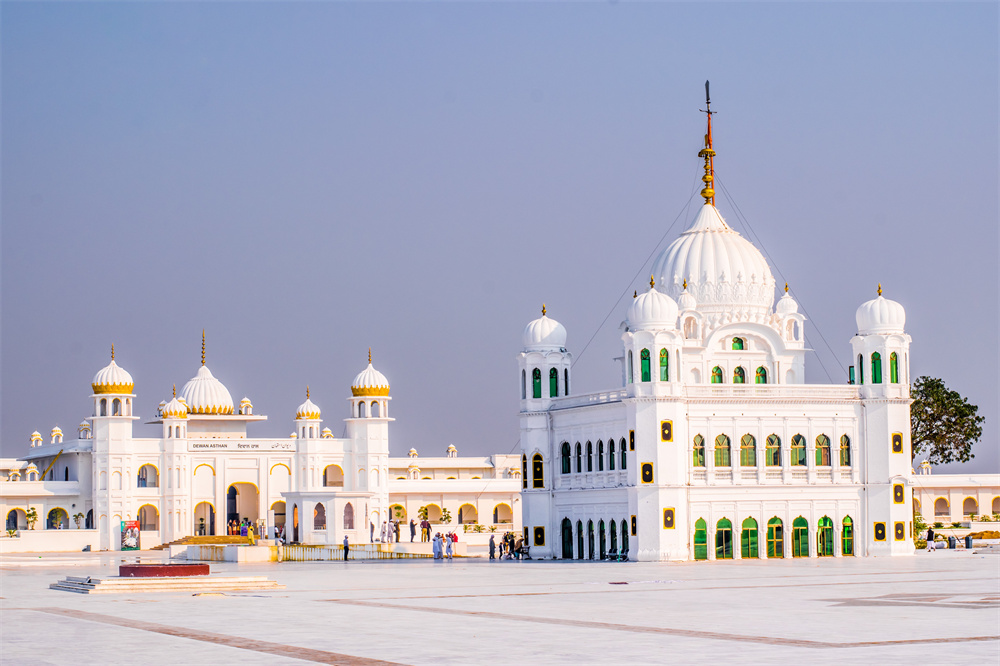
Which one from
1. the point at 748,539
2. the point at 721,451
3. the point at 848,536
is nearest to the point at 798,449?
the point at 721,451

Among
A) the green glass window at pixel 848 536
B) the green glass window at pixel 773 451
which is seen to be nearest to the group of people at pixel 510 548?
the green glass window at pixel 773 451

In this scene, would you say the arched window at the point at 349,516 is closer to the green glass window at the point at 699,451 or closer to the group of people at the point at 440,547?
the group of people at the point at 440,547

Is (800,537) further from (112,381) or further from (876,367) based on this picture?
(112,381)

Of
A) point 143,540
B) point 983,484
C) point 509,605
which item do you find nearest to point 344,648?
point 509,605

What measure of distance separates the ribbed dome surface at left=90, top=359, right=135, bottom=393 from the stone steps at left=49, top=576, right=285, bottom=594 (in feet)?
125

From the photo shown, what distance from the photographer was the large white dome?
48969 mm

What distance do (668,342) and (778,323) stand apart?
24.5 feet

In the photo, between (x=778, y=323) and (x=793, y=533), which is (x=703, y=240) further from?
(x=793, y=533)

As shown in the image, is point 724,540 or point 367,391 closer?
point 724,540

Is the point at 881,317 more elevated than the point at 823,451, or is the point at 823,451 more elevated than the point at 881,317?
the point at 881,317

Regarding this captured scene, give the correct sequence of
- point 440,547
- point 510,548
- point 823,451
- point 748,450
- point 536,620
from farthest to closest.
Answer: point 510,548, point 440,547, point 823,451, point 748,450, point 536,620

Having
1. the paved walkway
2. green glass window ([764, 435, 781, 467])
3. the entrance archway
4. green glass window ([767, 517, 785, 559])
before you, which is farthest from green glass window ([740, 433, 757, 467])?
the entrance archway

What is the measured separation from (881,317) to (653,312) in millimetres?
7820

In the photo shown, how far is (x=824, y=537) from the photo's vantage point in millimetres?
45469
